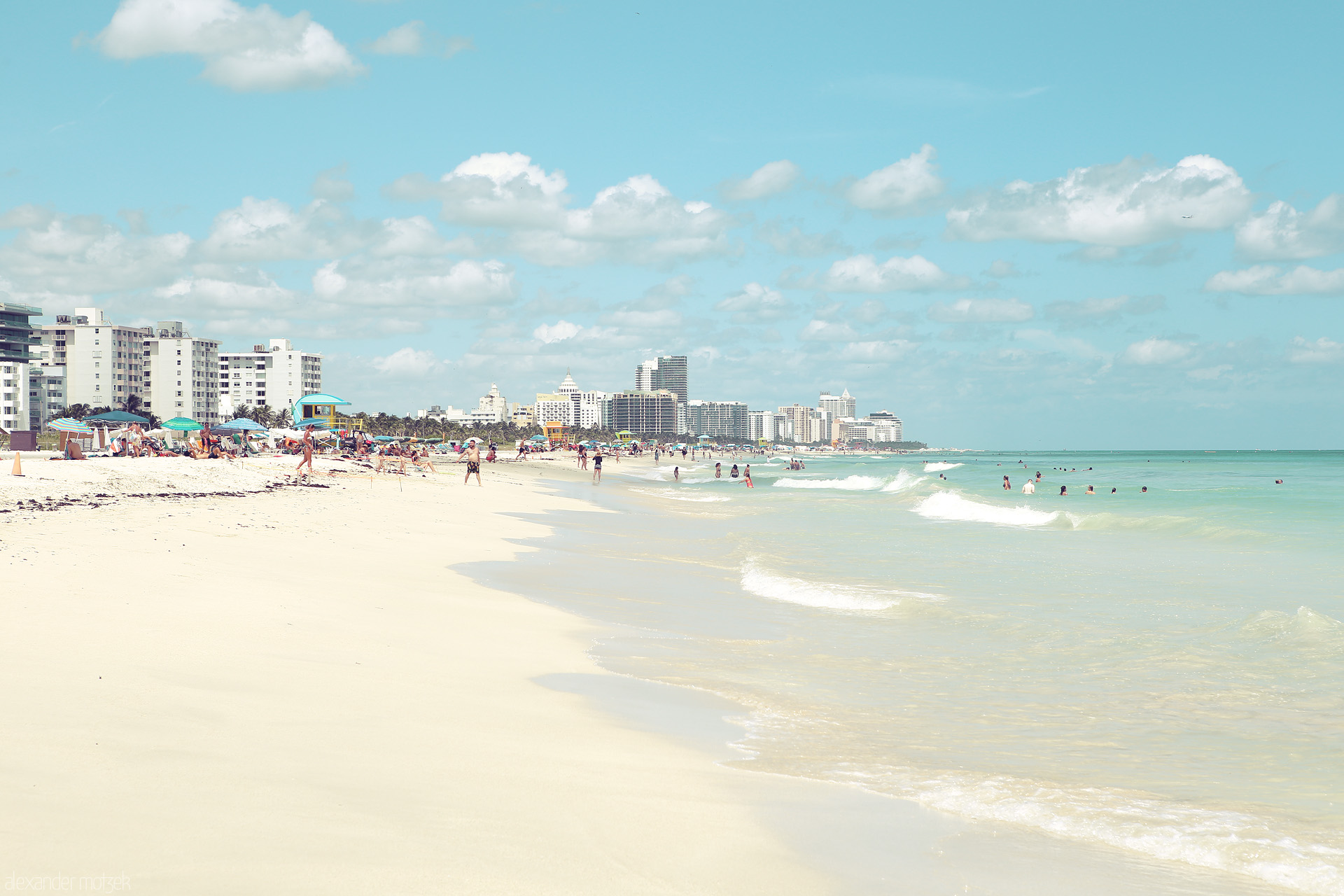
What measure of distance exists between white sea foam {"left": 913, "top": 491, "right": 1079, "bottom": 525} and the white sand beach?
22298 millimetres

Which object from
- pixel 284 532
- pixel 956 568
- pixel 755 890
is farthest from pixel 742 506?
pixel 755 890

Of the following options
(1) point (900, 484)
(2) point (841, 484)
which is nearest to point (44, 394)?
(2) point (841, 484)

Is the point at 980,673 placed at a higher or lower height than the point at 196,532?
lower

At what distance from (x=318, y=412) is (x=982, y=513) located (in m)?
112

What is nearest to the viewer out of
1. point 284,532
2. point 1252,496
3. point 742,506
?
point 284,532

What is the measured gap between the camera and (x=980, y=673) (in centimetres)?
843

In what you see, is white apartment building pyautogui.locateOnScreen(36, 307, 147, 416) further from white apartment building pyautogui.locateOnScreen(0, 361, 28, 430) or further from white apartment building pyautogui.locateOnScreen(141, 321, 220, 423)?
white apartment building pyautogui.locateOnScreen(0, 361, 28, 430)

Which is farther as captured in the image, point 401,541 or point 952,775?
point 401,541

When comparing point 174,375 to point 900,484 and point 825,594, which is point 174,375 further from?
point 825,594

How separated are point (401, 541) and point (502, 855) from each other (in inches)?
512

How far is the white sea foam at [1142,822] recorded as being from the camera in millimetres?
4391

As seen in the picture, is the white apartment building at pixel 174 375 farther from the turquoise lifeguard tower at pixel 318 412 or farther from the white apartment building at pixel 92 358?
the turquoise lifeguard tower at pixel 318 412

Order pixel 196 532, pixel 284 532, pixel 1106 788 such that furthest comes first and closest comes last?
pixel 284 532, pixel 196 532, pixel 1106 788

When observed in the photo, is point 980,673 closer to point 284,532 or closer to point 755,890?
point 755,890
